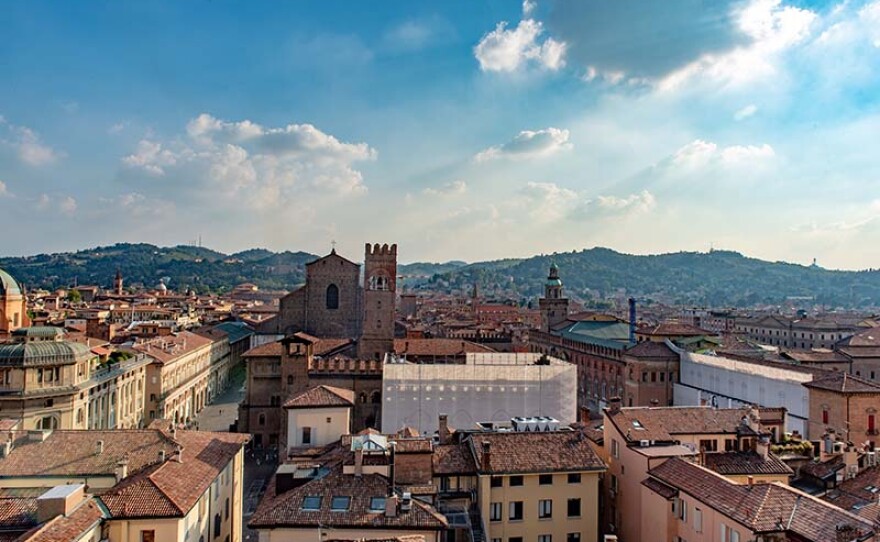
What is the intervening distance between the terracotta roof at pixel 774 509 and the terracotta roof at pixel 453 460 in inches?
289

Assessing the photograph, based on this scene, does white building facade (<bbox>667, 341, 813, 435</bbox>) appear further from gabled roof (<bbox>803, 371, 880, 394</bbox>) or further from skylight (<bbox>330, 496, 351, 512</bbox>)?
skylight (<bbox>330, 496, 351, 512</bbox>)

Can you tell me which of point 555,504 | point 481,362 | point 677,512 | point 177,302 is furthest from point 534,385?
point 177,302

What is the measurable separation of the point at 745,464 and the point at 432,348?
3124 centimetres

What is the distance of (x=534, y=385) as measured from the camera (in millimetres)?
→ 41719

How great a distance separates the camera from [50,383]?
127 feet

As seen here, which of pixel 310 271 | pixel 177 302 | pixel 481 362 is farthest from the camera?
pixel 177 302

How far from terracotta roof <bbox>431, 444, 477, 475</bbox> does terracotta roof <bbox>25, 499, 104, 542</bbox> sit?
10.6m

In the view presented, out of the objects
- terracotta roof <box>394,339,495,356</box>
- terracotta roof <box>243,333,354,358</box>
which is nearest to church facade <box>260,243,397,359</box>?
terracotta roof <box>243,333,354,358</box>

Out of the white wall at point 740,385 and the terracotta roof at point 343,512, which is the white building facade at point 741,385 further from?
the terracotta roof at point 343,512

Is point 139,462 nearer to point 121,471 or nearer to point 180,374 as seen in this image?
point 121,471

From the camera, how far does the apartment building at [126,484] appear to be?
17.6m

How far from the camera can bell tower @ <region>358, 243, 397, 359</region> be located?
53375 mm

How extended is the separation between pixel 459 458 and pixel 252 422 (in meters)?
28.2

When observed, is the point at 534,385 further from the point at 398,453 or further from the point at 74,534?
the point at 74,534
